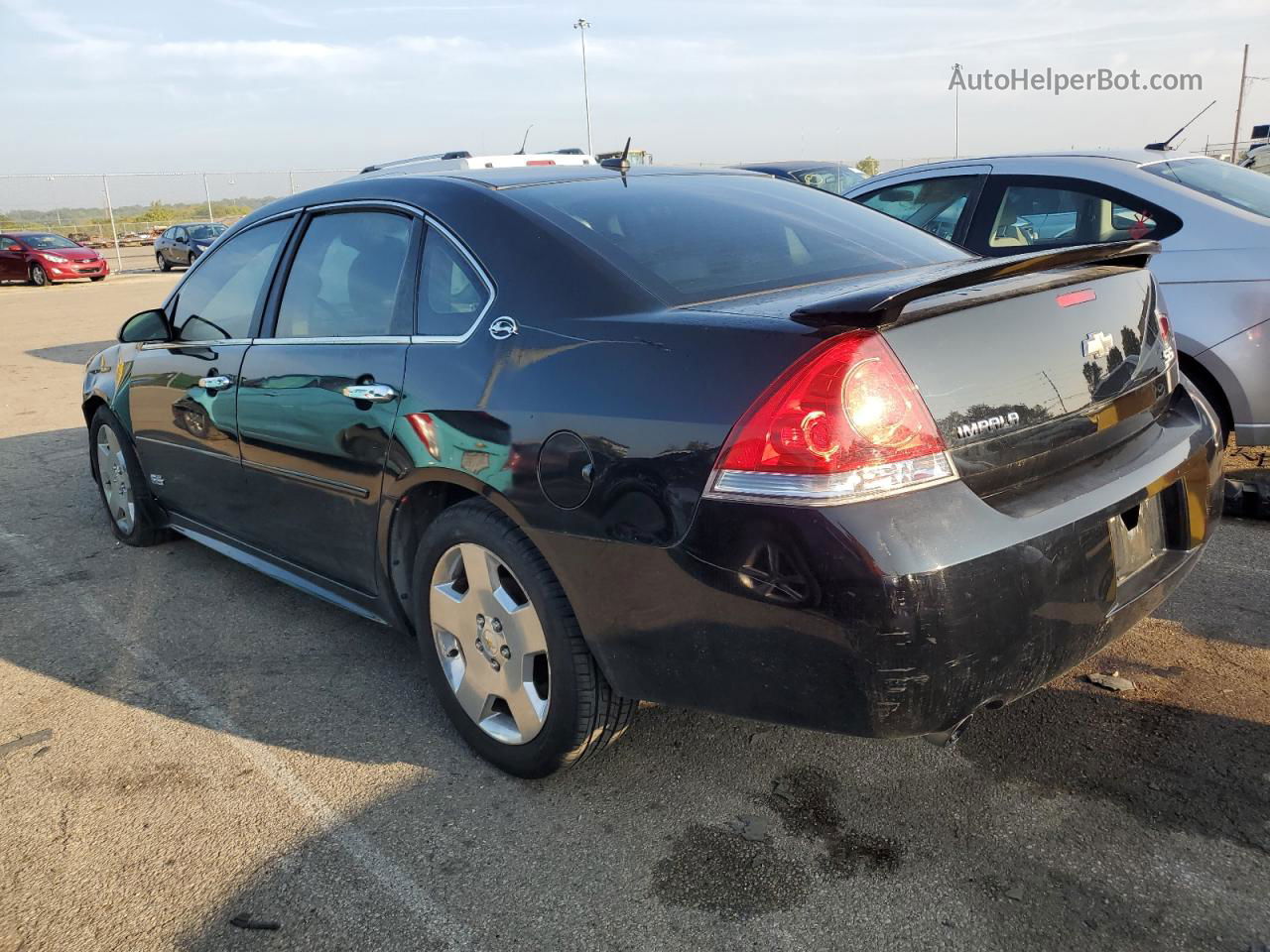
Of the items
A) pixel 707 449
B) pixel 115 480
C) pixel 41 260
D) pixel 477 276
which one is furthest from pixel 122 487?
pixel 41 260

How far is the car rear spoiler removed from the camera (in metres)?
2.11

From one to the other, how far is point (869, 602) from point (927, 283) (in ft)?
2.34

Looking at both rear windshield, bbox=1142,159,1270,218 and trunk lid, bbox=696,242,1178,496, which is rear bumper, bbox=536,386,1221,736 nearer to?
trunk lid, bbox=696,242,1178,496

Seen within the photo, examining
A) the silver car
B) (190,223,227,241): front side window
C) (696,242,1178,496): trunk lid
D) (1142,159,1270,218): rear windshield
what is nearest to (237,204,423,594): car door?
(696,242,1178,496): trunk lid

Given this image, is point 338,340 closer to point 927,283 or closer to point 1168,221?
point 927,283

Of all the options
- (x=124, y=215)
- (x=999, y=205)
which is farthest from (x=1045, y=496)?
(x=124, y=215)

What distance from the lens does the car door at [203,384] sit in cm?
387

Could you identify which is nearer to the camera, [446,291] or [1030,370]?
[1030,370]

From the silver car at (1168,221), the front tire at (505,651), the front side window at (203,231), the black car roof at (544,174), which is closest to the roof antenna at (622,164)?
the black car roof at (544,174)

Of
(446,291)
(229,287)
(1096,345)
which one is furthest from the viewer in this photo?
(229,287)

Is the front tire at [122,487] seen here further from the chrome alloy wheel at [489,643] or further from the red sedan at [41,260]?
the red sedan at [41,260]

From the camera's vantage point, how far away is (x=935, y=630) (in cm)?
206

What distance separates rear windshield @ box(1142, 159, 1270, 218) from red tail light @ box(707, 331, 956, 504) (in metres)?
3.62

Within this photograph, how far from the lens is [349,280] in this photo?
3.38m
